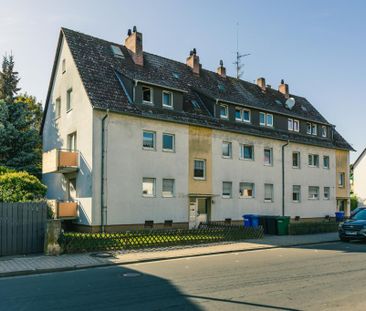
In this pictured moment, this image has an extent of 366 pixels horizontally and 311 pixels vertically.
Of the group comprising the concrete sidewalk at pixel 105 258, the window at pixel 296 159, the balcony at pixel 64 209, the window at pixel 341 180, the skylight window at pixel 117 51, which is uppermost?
the skylight window at pixel 117 51

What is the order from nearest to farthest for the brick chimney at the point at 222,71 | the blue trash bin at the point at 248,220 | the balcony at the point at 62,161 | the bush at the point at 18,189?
the bush at the point at 18,189
the balcony at the point at 62,161
the blue trash bin at the point at 248,220
the brick chimney at the point at 222,71

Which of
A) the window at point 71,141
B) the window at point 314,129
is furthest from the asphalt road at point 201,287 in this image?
the window at point 314,129

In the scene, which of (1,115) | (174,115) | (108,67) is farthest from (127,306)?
(1,115)

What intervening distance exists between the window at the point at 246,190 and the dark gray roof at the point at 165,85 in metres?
3.75

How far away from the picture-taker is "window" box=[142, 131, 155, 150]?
24.8 metres

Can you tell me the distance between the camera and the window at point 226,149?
28750mm

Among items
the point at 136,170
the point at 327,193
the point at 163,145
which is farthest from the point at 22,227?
the point at 327,193

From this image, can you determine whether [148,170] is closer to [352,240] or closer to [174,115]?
[174,115]

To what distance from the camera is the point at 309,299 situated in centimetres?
837

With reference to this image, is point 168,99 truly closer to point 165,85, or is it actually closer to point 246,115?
point 165,85

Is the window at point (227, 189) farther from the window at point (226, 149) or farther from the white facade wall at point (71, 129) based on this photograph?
the white facade wall at point (71, 129)

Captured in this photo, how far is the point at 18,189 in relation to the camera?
1927 centimetres

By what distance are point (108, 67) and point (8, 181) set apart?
10185 mm

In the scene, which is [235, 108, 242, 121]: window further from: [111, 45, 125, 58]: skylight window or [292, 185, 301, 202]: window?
[111, 45, 125, 58]: skylight window
